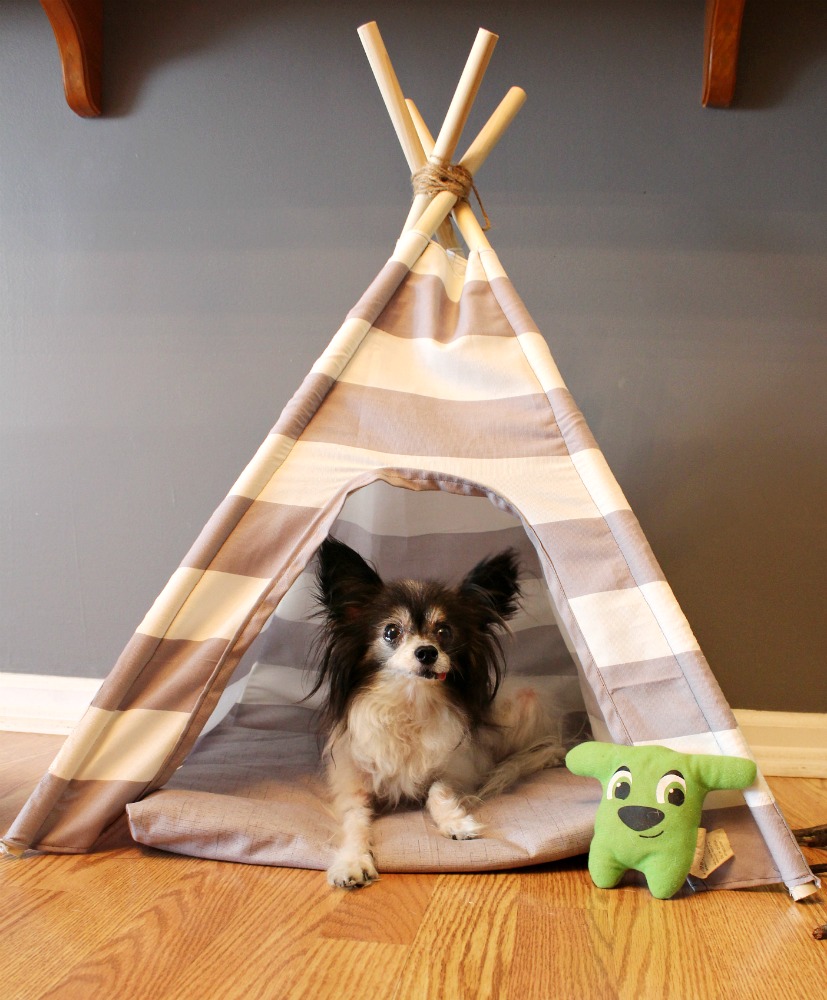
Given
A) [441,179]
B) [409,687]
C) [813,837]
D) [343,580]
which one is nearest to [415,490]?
[343,580]

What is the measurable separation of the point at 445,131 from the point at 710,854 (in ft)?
5.44

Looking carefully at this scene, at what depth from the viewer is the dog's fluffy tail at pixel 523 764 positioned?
1.84 m

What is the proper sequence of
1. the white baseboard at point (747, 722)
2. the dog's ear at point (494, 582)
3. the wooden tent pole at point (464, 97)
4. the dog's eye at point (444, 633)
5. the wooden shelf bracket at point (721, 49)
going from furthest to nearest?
the white baseboard at point (747, 722) → the wooden shelf bracket at point (721, 49) → the wooden tent pole at point (464, 97) → the dog's ear at point (494, 582) → the dog's eye at point (444, 633)

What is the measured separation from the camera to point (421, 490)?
67.8 inches

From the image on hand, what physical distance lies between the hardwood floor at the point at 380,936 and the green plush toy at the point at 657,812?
0.05 meters

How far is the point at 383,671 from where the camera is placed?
1743 millimetres

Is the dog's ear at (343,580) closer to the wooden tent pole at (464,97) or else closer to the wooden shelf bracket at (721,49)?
the wooden tent pole at (464,97)

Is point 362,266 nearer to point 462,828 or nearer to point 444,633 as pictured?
point 444,633

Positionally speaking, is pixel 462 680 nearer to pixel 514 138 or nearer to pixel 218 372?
pixel 218 372

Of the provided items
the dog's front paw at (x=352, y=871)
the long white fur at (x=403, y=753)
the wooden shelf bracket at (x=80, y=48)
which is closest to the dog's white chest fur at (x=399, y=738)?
the long white fur at (x=403, y=753)

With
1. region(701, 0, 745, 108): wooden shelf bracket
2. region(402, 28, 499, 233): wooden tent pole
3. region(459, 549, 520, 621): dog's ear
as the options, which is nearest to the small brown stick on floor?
region(459, 549, 520, 621): dog's ear

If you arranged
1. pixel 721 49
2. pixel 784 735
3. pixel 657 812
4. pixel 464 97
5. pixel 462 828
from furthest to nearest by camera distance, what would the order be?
pixel 784 735 → pixel 721 49 → pixel 464 97 → pixel 462 828 → pixel 657 812

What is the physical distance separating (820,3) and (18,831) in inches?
115

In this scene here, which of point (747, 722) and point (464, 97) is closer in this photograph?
point (464, 97)
